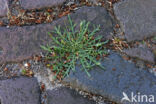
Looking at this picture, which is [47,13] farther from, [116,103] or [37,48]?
[116,103]

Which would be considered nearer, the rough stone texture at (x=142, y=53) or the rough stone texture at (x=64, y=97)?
the rough stone texture at (x=64, y=97)

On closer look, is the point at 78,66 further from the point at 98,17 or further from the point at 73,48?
the point at 98,17

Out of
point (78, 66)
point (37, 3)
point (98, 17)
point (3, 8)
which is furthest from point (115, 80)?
point (3, 8)

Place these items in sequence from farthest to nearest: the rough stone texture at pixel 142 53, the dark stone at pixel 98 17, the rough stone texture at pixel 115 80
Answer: the dark stone at pixel 98 17 → the rough stone texture at pixel 142 53 → the rough stone texture at pixel 115 80

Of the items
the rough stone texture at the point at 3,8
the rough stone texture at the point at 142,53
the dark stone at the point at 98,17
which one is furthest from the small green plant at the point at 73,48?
the rough stone texture at the point at 3,8

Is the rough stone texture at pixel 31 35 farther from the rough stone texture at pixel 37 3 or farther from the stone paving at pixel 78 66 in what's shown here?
the rough stone texture at pixel 37 3

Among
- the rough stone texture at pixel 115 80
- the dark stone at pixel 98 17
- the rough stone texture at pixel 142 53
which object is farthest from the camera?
the dark stone at pixel 98 17

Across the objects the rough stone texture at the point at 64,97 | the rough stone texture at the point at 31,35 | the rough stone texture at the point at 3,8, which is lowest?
the rough stone texture at the point at 64,97
